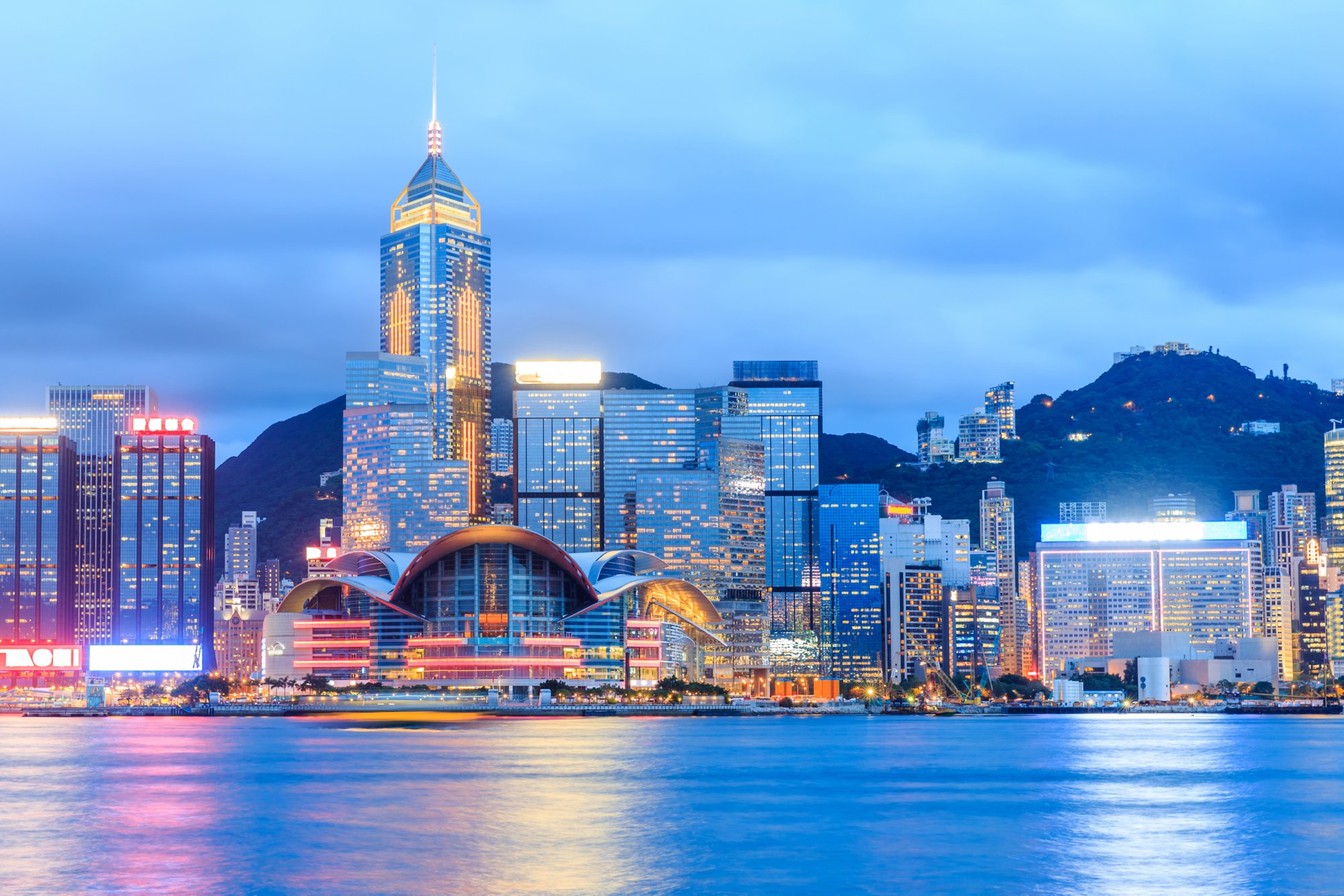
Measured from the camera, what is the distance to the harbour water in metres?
53.8

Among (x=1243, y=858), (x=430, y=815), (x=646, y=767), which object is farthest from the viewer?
(x=646, y=767)

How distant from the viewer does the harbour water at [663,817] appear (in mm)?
53812

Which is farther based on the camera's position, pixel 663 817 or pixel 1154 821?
pixel 1154 821

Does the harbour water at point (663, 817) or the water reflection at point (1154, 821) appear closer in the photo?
the harbour water at point (663, 817)

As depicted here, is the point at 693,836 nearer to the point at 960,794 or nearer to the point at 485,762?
the point at 960,794

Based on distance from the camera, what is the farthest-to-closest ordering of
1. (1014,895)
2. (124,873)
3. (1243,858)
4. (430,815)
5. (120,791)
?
(120,791) < (430,815) < (1243,858) < (124,873) < (1014,895)

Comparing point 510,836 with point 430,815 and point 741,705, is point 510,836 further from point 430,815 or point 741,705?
point 741,705

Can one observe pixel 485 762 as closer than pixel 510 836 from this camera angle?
No

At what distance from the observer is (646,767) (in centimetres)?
9688

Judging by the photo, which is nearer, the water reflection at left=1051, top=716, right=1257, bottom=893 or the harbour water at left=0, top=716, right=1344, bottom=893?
the harbour water at left=0, top=716, right=1344, bottom=893

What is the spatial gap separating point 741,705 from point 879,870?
142 metres

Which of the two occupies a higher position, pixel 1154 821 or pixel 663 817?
pixel 663 817

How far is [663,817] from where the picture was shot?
69500mm

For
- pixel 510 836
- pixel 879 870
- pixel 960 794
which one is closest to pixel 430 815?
pixel 510 836
